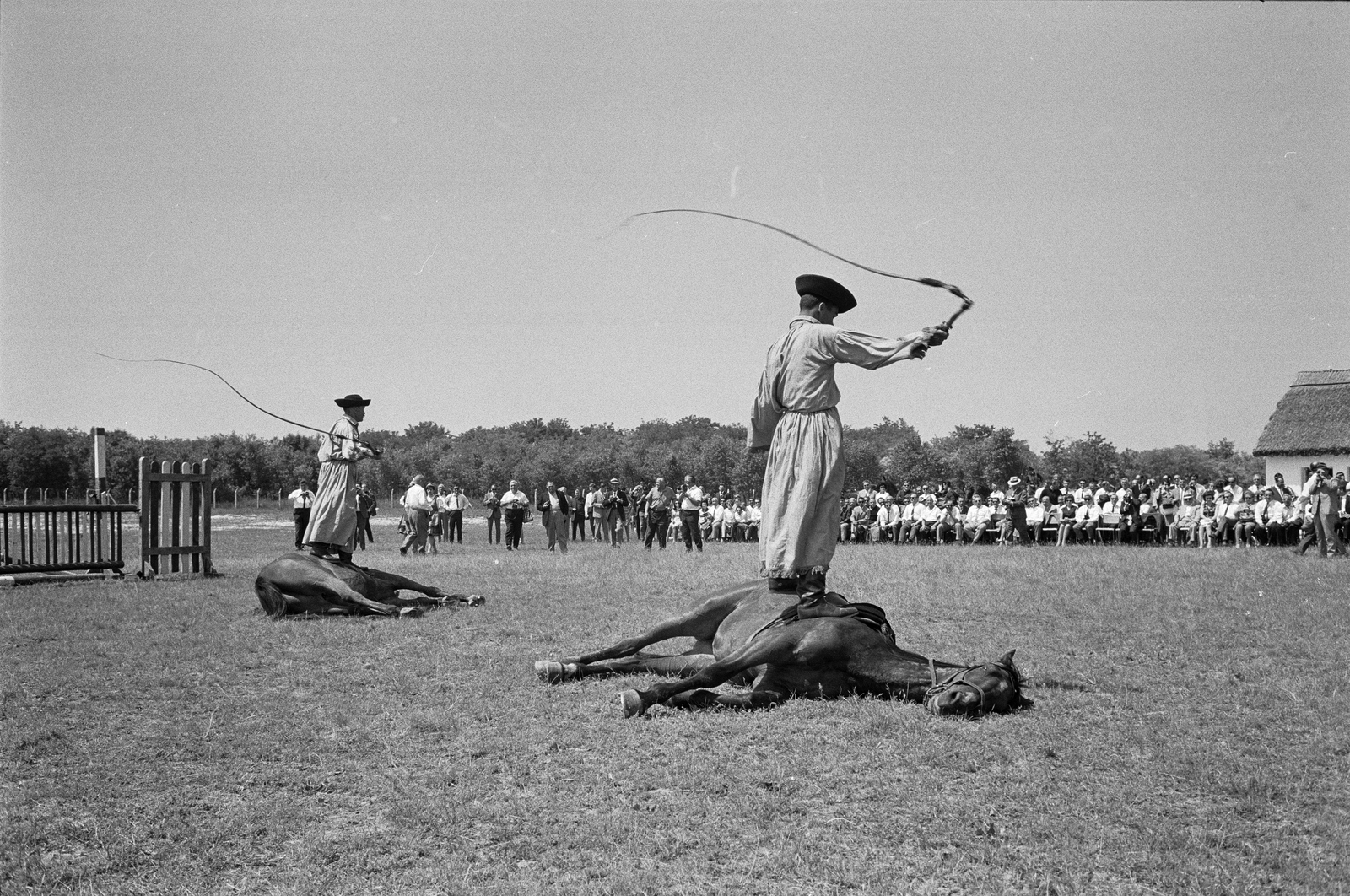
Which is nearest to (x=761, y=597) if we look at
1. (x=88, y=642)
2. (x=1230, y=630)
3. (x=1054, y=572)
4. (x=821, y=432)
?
(x=821, y=432)

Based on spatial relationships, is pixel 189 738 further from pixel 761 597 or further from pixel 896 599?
pixel 896 599

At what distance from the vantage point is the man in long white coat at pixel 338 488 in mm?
13047

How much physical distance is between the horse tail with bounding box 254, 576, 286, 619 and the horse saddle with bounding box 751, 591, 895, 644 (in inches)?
270

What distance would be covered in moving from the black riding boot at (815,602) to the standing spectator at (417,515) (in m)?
20.6

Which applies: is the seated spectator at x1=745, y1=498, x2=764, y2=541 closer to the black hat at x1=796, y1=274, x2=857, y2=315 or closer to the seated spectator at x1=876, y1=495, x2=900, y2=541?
the seated spectator at x1=876, y1=495, x2=900, y2=541

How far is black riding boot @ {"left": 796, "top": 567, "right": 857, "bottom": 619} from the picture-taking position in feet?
23.9

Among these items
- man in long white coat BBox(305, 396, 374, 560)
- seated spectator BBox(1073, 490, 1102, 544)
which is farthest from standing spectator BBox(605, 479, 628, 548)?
man in long white coat BBox(305, 396, 374, 560)

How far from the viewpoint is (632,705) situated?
6.68 m

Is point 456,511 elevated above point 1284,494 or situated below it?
below

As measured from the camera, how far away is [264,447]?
287 feet

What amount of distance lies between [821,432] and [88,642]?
24.5 ft

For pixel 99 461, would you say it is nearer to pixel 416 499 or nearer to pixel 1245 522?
pixel 416 499

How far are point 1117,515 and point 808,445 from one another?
22.4 meters

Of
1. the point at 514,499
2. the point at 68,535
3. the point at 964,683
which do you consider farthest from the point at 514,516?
the point at 964,683
